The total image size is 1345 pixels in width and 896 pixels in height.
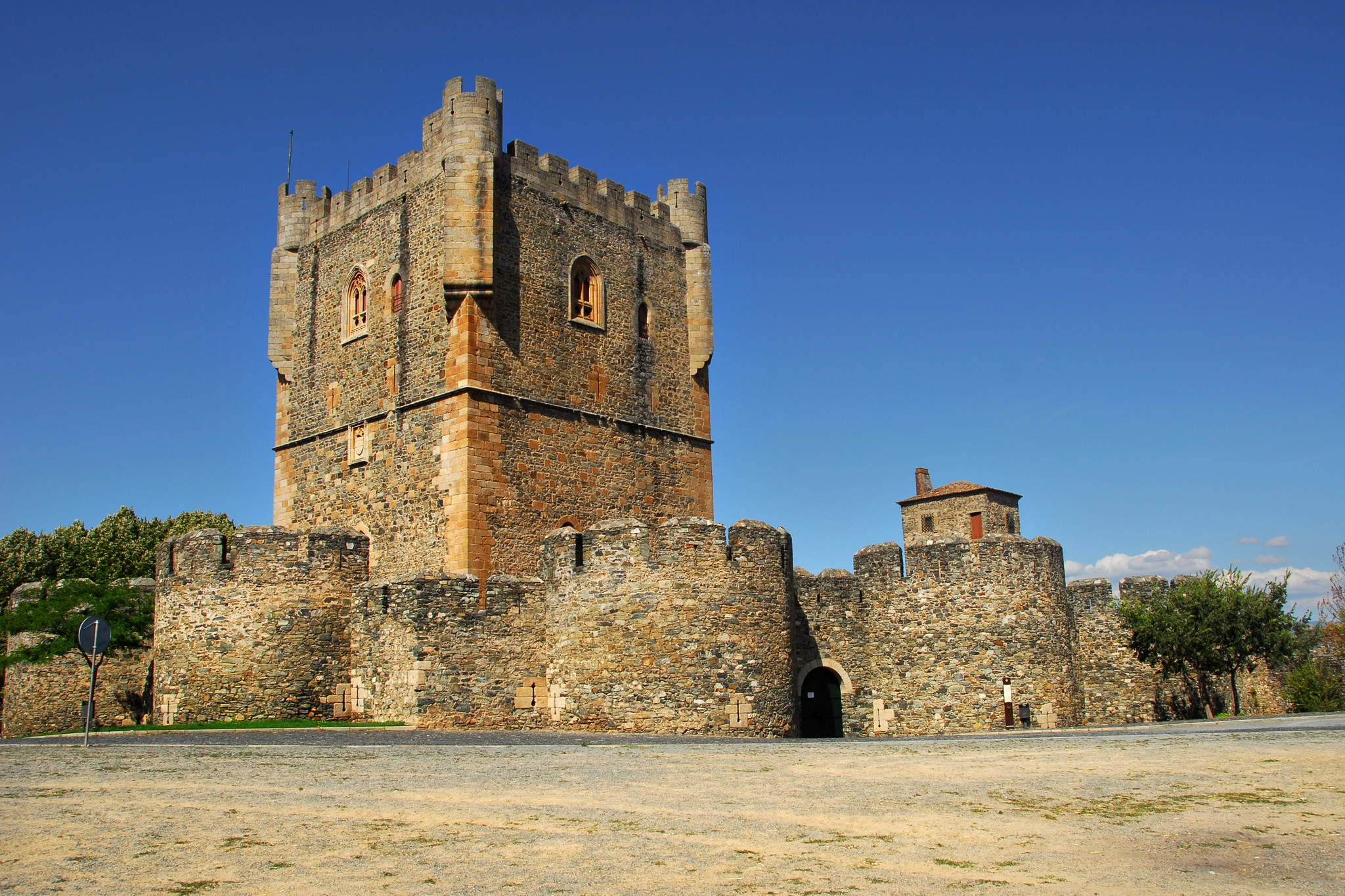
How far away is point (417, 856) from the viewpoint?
639 cm

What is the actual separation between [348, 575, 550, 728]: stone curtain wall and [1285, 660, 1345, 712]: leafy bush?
14683mm

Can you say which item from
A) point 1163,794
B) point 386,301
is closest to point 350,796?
point 1163,794

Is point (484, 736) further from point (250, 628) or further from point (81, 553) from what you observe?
point (81, 553)

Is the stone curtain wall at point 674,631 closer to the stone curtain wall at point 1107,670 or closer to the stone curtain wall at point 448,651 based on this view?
the stone curtain wall at point 448,651

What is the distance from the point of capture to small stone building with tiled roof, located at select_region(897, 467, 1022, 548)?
173ft

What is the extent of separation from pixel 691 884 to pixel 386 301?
66.4 ft

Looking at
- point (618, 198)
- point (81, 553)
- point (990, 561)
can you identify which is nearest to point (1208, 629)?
point (990, 561)

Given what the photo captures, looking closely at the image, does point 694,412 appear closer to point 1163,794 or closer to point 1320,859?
point 1163,794

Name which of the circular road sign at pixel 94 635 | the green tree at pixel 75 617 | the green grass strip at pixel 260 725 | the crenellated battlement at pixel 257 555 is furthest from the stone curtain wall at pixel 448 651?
the green tree at pixel 75 617

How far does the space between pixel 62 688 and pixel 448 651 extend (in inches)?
416

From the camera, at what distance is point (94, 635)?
14.4 m

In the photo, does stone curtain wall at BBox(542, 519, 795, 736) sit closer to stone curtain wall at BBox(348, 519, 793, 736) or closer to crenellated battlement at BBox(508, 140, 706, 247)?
stone curtain wall at BBox(348, 519, 793, 736)

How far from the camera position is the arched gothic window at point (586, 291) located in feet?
81.5

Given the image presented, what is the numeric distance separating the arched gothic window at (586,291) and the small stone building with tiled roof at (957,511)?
29.9 metres
